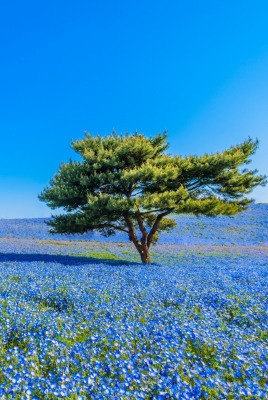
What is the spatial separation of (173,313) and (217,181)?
47.1 ft

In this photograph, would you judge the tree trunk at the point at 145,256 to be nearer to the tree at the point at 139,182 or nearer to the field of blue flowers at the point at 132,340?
the tree at the point at 139,182

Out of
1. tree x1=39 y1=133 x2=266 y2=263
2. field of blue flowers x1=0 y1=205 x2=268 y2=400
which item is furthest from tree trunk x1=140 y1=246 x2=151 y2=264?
field of blue flowers x1=0 y1=205 x2=268 y2=400

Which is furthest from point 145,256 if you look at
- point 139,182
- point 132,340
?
point 132,340

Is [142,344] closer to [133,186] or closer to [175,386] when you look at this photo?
[175,386]

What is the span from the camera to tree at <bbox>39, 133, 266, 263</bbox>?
18.0 m

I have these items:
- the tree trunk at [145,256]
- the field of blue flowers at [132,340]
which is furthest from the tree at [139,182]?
the field of blue flowers at [132,340]

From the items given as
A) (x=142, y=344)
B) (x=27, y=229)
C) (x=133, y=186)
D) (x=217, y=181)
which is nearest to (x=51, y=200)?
(x=133, y=186)

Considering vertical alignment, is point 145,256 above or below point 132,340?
above

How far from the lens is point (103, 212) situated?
18.8m

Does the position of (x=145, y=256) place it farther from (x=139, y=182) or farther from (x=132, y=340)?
(x=132, y=340)

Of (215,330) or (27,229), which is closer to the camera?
(215,330)

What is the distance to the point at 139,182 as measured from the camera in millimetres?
19172

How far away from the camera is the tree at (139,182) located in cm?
1802

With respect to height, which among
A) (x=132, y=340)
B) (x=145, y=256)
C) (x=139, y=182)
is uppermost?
(x=139, y=182)
